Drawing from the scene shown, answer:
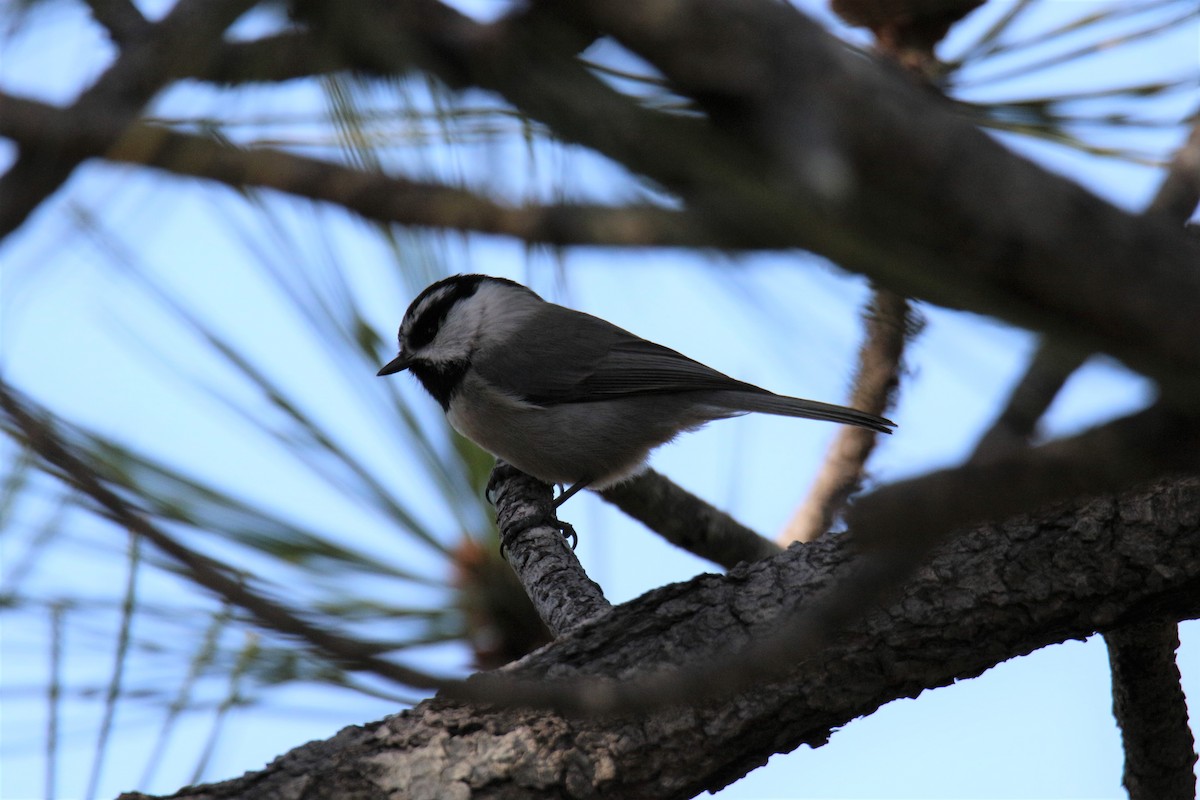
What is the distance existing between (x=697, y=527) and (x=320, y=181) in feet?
6.40

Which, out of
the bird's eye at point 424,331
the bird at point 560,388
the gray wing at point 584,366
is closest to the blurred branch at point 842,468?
the bird at point 560,388

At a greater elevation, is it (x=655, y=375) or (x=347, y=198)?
(x=655, y=375)

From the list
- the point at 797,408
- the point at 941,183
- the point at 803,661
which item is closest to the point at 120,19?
the point at 941,183

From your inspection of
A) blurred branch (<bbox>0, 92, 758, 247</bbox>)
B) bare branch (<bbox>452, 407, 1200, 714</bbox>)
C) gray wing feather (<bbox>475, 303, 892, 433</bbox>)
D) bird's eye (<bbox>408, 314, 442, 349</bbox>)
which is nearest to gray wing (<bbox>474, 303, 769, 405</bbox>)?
gray wing feather (<bbox>475, 303, 892, 433</bbox>)

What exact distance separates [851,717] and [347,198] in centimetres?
125

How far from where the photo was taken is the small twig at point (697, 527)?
3.04m

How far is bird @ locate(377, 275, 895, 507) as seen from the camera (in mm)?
3434

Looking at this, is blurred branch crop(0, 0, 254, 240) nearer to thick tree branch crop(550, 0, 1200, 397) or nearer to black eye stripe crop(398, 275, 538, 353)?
thick tree branch crop(550, 0, 1200, 397)

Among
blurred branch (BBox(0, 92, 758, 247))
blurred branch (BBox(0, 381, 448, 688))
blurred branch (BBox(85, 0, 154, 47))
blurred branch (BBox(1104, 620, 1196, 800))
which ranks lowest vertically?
blurred branch (BBox(0, 381, 448, 688))

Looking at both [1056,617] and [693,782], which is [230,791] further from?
[1056,617]

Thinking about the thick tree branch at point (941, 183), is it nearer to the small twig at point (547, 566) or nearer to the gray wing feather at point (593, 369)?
the small twig at point (547, 566)

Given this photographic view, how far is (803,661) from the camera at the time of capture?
5.43 feet

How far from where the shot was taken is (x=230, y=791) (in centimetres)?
150

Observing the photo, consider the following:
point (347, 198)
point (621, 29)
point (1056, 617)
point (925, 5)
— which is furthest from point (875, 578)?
point (1056, 617)
